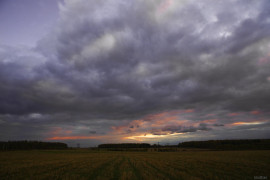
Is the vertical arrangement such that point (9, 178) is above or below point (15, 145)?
above

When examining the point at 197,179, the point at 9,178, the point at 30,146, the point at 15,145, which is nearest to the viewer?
the point at 197,179

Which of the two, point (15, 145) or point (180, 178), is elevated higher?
point (180, 178)

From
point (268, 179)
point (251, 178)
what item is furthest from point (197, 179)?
point (268, 179)

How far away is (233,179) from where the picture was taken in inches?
693

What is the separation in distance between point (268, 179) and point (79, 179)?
2054 centimetres

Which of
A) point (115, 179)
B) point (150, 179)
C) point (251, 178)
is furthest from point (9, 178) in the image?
point (251, 178)

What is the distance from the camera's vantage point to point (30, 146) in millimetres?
169250

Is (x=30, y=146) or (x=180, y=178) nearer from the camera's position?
(x=180, y=178)

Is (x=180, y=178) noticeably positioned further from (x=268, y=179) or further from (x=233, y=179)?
(x=268, y=179)

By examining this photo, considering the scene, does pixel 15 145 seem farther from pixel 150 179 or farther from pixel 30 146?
pixel 150 179

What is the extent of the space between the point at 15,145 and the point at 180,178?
631 feet

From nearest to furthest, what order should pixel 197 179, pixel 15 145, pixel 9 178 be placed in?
1. pixel 197 179
2. pixel 9 178
3. pixel 15 145

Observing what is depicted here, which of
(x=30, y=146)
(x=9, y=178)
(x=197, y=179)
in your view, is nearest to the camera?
(x=197, y=179)

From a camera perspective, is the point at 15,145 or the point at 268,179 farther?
the point at 15,145
